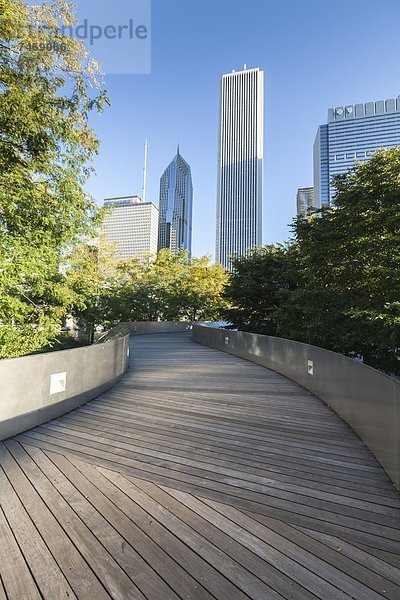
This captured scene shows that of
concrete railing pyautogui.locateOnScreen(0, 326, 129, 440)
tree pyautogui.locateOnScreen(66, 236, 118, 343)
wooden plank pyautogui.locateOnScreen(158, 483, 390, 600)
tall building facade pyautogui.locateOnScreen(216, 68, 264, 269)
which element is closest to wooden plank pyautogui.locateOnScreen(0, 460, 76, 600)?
wooden plank pyautogui.locateOnScreen(158, 483, 390, 600)

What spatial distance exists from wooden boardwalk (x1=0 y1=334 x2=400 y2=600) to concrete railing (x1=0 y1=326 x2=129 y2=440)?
10.1 inches

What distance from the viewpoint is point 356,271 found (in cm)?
1290

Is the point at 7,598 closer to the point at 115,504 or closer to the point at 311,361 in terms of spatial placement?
the point at 115,504

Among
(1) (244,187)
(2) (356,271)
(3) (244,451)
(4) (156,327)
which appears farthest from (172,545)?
(1) (244,187)

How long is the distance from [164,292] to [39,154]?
21.7 meters

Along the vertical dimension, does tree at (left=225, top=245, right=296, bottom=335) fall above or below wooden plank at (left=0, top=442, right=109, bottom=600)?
above

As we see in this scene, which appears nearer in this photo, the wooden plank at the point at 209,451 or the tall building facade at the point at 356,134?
the wooden plank at the point at 209,451

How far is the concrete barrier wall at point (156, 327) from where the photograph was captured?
83.8ft

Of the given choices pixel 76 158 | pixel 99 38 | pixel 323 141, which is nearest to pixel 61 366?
pixel 76 158

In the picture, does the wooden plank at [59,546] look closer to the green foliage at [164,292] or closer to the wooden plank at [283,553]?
the wooden plank at [283,553]

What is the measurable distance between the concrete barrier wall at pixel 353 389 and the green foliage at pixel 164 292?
15.7 metres

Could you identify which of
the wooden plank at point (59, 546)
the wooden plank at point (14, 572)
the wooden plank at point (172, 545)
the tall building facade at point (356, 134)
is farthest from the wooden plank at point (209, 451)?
the tall building facade at point (356, 134)

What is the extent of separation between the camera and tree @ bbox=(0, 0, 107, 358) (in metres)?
6.90

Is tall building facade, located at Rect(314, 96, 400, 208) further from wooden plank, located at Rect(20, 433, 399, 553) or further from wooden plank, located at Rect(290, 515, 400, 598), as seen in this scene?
wooden plank, located at Rect(290, 515, 400, 598)
